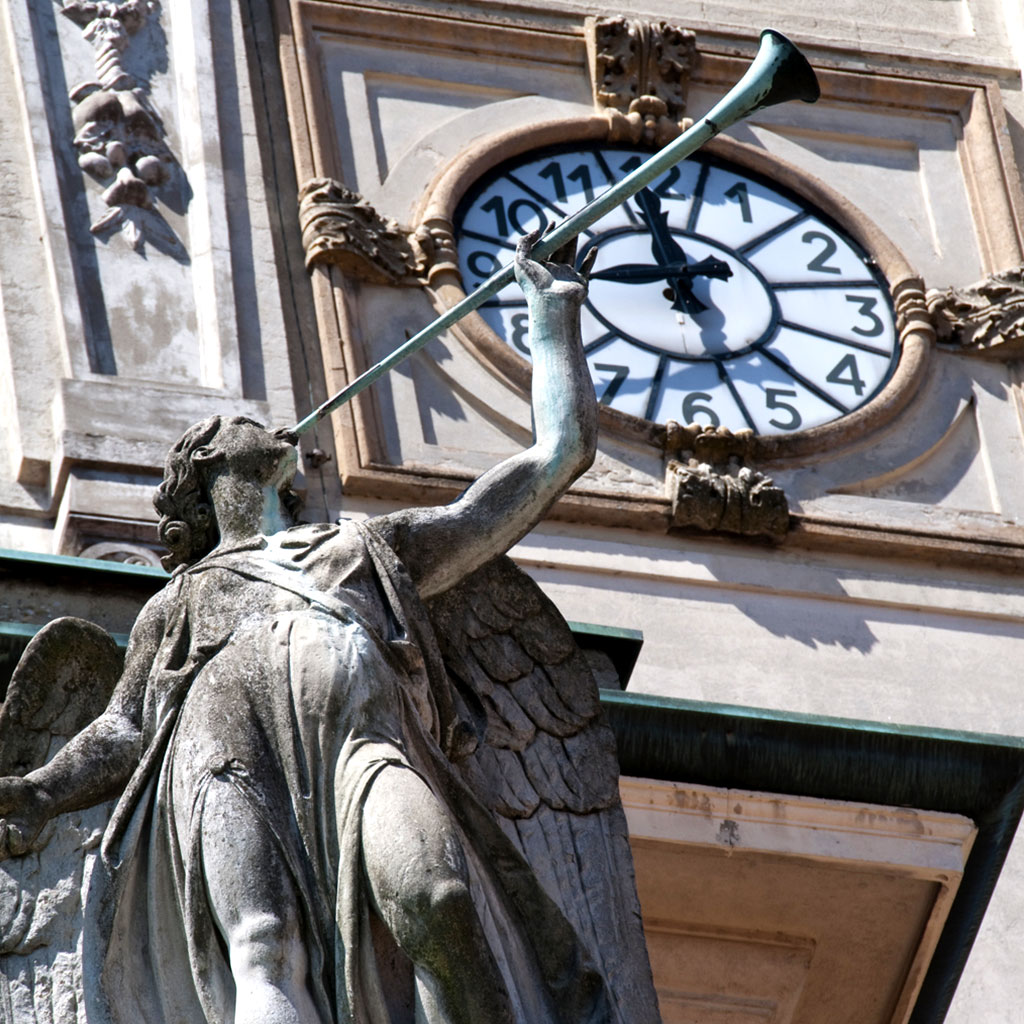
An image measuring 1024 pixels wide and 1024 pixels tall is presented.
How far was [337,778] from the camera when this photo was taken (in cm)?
704

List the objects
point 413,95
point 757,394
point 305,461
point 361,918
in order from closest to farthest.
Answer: point 361,918 < point 305,461 < point 757,394 < point 413,95

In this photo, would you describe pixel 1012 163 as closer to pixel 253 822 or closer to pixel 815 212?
pixel 815 212

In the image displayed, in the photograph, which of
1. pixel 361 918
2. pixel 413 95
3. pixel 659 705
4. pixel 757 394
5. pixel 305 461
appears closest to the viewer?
pixel 361 918

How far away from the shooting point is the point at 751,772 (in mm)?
9492

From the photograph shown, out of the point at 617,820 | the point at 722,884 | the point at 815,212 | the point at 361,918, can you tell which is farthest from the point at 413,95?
the point at 361,918

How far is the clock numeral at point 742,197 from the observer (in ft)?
45.9

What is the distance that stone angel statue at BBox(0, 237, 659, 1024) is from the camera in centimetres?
Answer: 683

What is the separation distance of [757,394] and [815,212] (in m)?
1.27

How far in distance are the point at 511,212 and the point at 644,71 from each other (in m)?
1.04

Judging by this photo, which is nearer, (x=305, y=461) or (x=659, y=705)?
(x=659, y=705)

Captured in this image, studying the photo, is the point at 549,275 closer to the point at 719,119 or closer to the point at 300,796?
the point at 719,119

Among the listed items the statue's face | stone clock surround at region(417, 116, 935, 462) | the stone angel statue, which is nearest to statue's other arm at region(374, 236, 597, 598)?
the stone angel statue

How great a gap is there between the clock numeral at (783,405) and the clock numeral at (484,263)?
1190 millimetres

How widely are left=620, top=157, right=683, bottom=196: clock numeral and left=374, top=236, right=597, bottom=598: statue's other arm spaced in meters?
6.13
